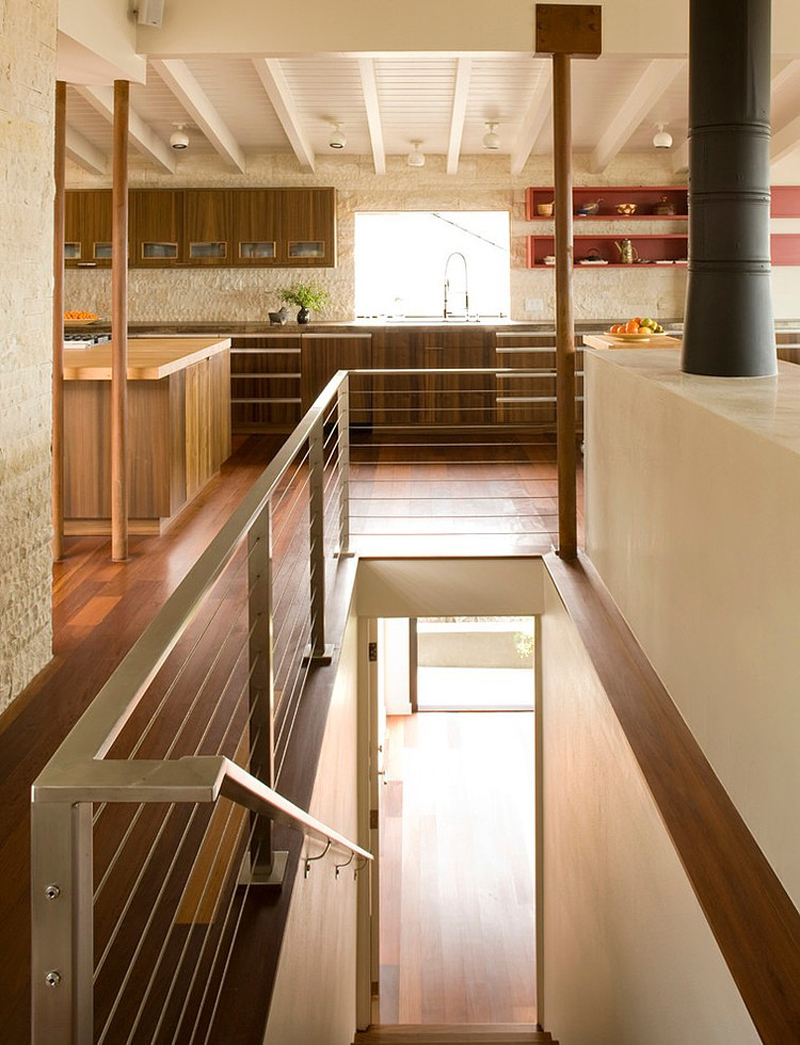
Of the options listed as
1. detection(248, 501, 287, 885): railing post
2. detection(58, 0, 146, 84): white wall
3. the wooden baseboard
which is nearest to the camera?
detection(248, 501, 287, 885): railing post

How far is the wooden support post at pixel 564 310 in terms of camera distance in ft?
16.1

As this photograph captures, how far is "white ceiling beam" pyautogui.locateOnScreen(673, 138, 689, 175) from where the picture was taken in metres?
9.31

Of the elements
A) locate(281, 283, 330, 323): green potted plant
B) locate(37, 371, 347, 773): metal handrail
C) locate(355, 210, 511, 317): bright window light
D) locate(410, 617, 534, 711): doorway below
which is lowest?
locate(410, 617, 534, 711): doorway below

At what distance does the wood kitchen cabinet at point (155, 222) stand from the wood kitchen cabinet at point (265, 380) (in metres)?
1.38

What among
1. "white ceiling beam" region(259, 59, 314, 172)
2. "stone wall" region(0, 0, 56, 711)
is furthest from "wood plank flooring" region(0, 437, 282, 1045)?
"white ceiling beam" region(259, 59, 314, 172)

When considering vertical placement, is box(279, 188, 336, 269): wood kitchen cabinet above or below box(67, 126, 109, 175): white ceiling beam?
below

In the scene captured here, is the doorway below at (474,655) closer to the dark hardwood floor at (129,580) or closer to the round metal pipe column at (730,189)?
the dark hardwood floor at (129,580)

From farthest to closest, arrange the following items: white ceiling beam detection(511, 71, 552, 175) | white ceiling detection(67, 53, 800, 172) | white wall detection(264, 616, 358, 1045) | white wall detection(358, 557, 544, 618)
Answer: white ceiling beam detection(511, 71, 552, 175), white ceiling detection(67, 53, 800, 172), white wall detection(358, 557, 544, 618), white wall detection(264, 616, 358, 1045)

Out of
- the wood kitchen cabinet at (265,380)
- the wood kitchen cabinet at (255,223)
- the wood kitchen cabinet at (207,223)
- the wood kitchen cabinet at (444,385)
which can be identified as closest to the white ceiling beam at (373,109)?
the wood kitchen cabinet at (255,223)

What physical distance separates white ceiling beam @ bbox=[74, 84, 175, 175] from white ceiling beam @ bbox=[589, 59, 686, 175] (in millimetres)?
3346

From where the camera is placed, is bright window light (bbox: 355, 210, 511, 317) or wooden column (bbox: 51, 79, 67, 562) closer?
wooden column (bbox: 51, 79, 67, 562)

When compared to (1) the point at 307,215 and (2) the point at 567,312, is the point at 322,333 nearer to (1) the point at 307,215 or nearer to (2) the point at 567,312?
(1) the point at 307,215

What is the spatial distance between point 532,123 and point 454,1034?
19.5ft

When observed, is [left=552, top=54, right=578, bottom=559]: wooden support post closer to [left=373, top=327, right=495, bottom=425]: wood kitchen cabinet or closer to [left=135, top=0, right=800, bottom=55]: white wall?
[left=135, top=0, right=800, bottom=55]: white wall
